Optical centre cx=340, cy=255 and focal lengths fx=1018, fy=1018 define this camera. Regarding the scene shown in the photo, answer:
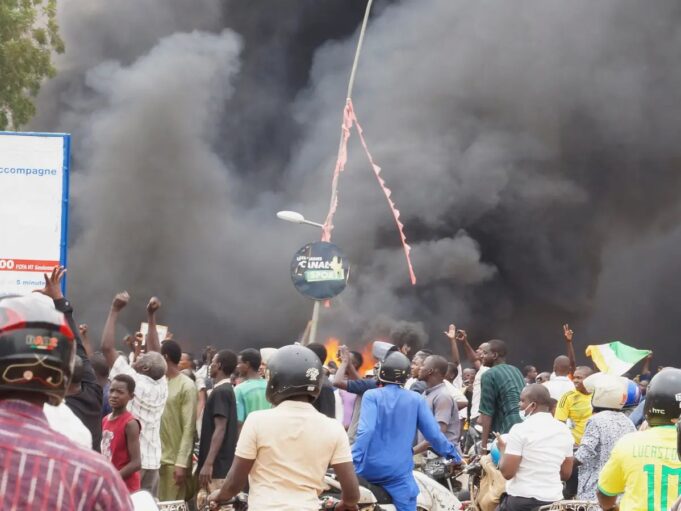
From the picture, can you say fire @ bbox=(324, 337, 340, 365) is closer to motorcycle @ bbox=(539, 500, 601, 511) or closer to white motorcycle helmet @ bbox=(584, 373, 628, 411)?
white motorcycle helmet @ bbox=(584, 373, 628, 411)

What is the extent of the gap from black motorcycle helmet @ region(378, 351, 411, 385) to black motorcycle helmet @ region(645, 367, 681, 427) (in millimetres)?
2263

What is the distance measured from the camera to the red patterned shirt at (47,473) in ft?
6.52

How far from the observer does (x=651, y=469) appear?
405cm

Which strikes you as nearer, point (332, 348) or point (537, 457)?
point (537, 457)

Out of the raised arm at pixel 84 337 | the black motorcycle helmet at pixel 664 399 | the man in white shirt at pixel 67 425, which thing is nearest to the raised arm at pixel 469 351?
the raised arm at pixel 84 337

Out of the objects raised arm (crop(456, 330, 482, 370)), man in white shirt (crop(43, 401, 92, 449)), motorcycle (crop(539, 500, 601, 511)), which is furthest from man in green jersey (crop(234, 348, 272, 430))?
raised arm (crop(456, 330, 482, 370))

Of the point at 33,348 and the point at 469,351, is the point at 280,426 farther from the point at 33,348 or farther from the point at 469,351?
the point at 469,351

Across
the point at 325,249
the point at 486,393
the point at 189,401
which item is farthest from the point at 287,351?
the point at 325,249

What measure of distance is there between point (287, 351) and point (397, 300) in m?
21.1

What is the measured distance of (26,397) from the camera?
2066 mm

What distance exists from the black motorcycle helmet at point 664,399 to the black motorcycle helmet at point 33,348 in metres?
2.72

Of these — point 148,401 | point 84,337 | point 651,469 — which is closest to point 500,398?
point 148,401

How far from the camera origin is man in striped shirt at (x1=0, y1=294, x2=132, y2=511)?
6.54 ft

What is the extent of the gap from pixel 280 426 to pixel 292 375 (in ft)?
0.69
